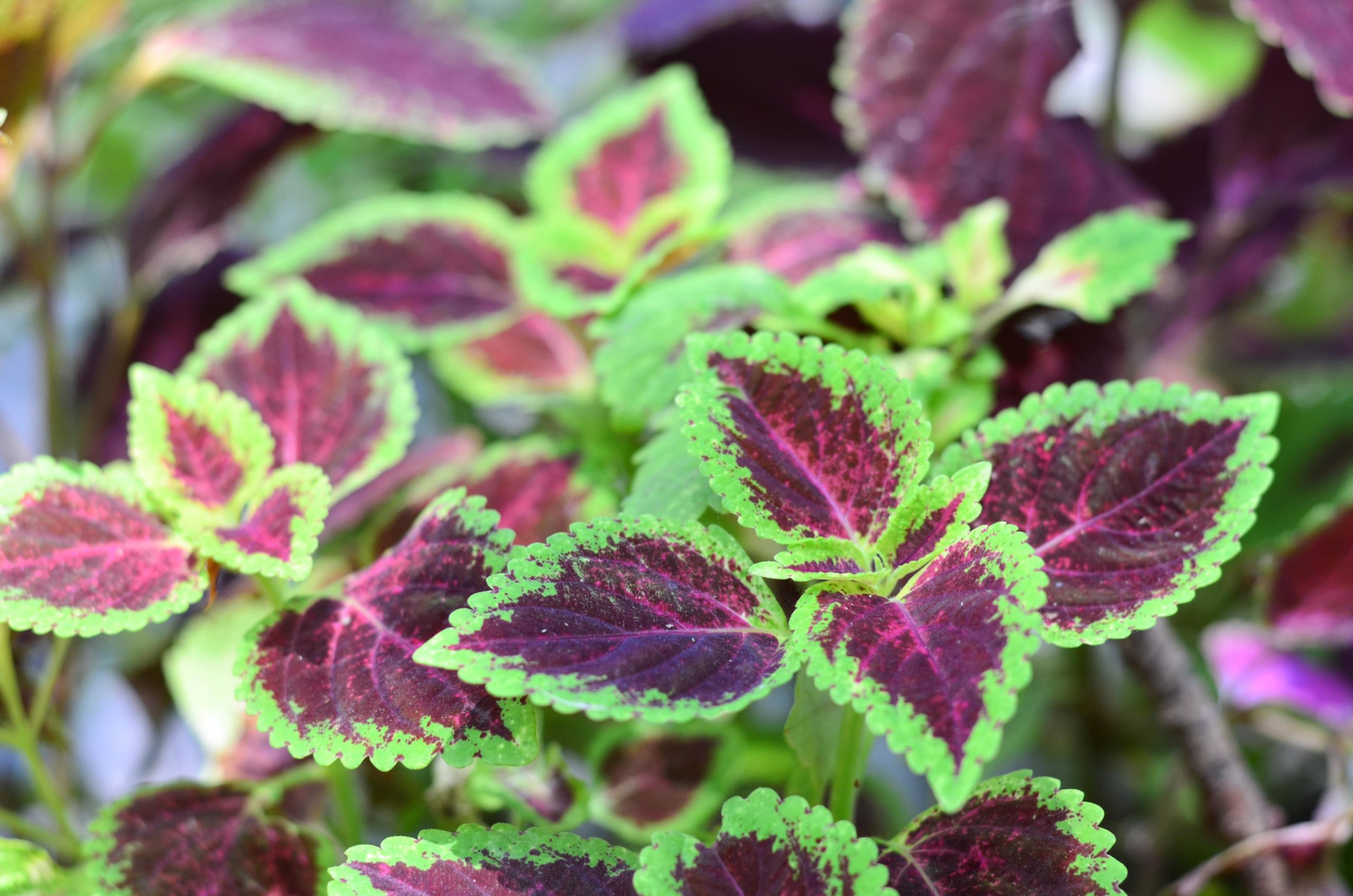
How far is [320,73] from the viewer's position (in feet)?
2.51

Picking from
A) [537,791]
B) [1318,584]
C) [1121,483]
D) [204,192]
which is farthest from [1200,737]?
[204,192]

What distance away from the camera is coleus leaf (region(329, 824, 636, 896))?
372 millimetres

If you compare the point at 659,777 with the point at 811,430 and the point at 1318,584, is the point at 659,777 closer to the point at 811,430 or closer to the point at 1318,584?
the point at 811,430

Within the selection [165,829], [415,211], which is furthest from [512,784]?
[415,211]

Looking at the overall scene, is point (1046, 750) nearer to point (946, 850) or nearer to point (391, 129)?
point (946, 850)

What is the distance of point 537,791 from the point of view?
52cm

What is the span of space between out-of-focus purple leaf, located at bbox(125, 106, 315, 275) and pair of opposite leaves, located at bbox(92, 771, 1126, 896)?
53 cm

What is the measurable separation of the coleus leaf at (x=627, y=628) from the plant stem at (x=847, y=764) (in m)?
0.05

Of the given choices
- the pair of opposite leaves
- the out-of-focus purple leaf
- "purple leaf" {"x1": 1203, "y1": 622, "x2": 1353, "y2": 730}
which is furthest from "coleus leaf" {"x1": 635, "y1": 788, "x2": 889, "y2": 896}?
the out-of-focus purple leaf

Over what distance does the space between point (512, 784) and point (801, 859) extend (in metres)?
0.20

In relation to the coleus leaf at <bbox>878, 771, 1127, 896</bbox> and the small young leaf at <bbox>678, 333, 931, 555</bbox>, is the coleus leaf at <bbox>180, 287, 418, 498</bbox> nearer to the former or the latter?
the small young leaf at <bbox>678, 333, 931, 555</bbox>

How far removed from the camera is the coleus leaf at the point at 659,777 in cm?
58

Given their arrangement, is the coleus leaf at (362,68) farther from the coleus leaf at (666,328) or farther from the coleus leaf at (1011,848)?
the coleus leaf at (1011,848)

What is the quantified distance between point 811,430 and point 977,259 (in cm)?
21
